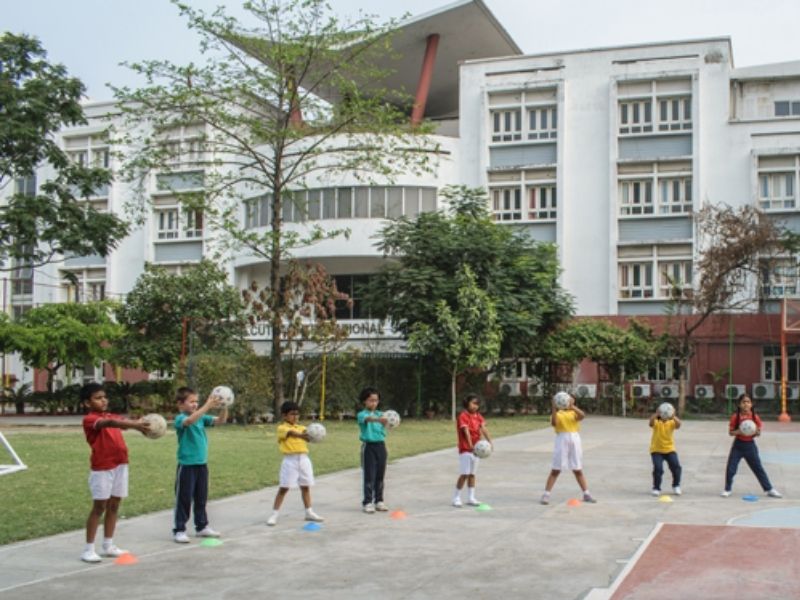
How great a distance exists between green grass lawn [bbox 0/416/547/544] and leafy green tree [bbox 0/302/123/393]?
33.8ft

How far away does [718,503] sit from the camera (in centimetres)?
1265

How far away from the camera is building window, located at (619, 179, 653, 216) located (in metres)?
41.2

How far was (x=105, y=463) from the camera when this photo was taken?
902 centimetres

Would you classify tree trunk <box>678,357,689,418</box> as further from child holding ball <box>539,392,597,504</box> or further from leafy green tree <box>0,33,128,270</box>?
child holding ball <box>539,392,597,504</box>

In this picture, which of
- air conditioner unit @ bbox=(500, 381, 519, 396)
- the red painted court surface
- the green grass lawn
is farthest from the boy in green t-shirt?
air conditioner unit @ bbox=(500, 381, 519, 396)

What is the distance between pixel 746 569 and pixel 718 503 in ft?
14.6

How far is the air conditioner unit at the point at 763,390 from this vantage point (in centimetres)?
3834

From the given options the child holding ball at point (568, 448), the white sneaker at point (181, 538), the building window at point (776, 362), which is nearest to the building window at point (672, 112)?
the building window at point (776, 362)

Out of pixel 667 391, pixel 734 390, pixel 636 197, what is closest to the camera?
pixel 734 390

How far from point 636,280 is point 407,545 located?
33343mm

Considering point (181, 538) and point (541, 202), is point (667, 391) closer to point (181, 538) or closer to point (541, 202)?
point (541, 202)

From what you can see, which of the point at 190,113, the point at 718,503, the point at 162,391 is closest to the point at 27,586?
the point at 718,503

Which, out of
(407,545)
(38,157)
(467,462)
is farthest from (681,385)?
(407,545)

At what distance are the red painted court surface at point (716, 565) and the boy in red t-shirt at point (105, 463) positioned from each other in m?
4.57
